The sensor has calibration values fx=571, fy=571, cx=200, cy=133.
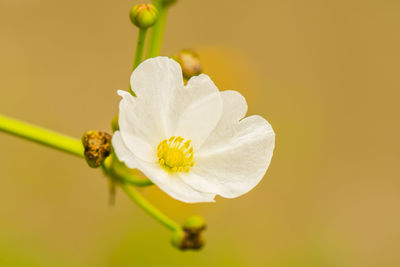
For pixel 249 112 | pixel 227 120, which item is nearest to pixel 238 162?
pixel 227 120

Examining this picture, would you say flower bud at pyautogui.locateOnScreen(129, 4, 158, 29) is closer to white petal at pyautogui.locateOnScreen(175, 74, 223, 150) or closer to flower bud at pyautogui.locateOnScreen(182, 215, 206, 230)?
white petal at pyautogui.locateOnScreen(175, 74, 223, 150)

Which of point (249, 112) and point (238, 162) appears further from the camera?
point (249, 112)

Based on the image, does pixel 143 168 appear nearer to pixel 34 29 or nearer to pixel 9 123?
pixel 9 123

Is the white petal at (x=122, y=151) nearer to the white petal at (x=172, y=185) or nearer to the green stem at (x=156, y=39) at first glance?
the white petal at (x=172, y=185)

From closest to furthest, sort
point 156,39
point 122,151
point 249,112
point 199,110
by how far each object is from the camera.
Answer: point 122,151, point 199,110, point 156,39, point 249,112

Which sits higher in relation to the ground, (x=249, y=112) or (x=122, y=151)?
(x=249, y=112)

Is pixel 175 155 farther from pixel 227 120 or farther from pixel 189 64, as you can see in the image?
pixel 189 64

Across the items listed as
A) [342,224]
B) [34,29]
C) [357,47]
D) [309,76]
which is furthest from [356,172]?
[34,29]
